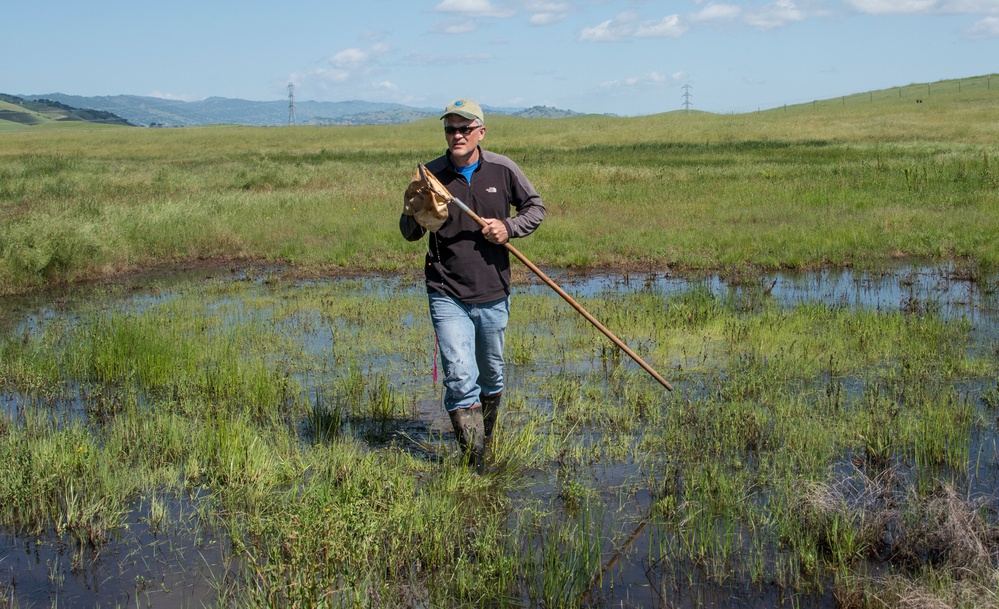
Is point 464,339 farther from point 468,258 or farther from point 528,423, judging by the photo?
point 528,423

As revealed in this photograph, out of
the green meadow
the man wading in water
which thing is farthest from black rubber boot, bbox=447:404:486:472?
the green meadow

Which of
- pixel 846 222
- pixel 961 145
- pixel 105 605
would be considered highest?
pixel 961 145

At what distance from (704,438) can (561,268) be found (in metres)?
8.31

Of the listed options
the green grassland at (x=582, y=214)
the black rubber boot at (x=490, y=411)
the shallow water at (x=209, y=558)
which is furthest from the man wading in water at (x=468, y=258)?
the green grassland at (x=582, y=214)

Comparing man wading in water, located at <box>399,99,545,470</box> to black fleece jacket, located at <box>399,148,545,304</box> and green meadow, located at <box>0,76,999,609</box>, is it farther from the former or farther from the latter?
green meadow, located at <box>0,76,999,609</box>

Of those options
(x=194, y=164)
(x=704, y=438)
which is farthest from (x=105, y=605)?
(x=194, y=164)

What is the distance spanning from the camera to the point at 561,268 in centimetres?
1428

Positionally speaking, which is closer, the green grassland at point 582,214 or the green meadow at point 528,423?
the green meadow at point 528,423

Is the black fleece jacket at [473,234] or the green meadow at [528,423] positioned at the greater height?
the black fleece jacket at [473,234]

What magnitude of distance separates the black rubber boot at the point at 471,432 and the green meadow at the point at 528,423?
0.13 meters

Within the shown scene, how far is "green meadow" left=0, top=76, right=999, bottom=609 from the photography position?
439 centimetres

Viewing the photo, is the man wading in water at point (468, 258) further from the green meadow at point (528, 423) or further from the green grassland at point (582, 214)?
the green grassland at point (582, 214)

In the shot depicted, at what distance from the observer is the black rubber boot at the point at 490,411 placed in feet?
20.2

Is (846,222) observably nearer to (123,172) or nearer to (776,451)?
(776,451)
